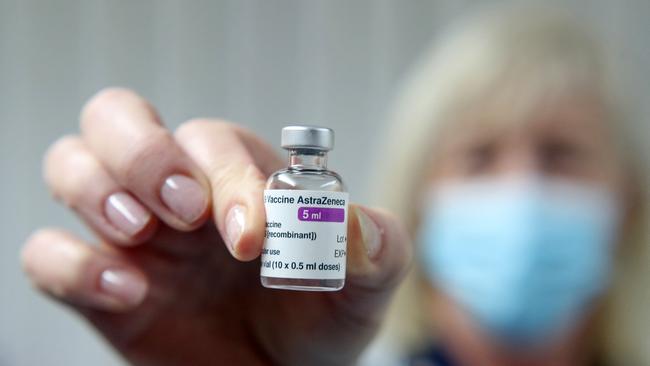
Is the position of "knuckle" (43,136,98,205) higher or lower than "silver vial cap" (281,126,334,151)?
lower

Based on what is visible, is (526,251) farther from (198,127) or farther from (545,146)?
(198,127)

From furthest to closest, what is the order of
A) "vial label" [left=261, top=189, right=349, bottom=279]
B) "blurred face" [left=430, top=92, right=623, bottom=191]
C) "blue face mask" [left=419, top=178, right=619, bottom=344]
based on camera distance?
"blurred face" [left=430, top=92, right=623, bottom=191]
"blue face mask" [left=419, top=178, right=619, bottom=344]
"vial label" [left=261, top=189, right=349, bottom=279]

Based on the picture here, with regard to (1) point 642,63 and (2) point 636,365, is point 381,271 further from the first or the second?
(1) point 642,63

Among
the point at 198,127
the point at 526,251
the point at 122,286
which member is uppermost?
the point at 198,127

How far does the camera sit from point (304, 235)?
24.9 inches

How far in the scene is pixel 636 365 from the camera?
170 cm

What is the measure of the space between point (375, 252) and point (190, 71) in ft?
5.52

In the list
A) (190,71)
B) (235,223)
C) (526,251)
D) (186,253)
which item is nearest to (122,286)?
(186,253)

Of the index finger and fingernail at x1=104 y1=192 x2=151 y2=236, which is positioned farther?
fingernail at x1=104 y1=192 x2=151 y2=236

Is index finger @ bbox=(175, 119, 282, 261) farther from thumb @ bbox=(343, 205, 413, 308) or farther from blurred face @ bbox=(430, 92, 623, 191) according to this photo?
blurred face @ bbox=(430, 92, 623, 191)

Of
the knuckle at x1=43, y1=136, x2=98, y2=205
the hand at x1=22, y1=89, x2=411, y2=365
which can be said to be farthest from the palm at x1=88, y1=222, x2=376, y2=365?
the knuckle at x1=43, y1=136, x2=98, y2=205

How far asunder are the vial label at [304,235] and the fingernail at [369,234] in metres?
0.06

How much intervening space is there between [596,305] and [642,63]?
2.27 ft

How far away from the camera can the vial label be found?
631mm
